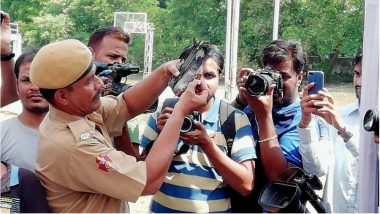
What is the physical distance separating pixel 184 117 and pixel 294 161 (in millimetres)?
521

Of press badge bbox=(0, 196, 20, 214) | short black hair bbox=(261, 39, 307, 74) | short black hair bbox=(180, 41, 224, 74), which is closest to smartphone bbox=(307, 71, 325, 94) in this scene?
short black hair bbox=(261, 39, 307, 74)

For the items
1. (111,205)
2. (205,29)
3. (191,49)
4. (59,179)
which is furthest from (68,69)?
(205,29)

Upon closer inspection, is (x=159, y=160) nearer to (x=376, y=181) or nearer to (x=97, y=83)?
(x=97, y=83)

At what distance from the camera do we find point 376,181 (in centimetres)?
134

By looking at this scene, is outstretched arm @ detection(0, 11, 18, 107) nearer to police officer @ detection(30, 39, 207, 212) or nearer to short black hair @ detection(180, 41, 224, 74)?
police officer @ detection(30, 39, 207, 212)

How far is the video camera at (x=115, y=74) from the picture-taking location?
184 centimetres

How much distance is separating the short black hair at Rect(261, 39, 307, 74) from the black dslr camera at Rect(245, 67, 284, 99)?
12 centimetres

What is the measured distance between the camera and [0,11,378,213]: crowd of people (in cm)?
130

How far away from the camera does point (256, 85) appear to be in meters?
1.67

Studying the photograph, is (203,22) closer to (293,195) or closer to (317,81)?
(317,81)

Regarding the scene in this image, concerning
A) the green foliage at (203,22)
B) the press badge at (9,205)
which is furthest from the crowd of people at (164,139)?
the green foliage at (203,22)

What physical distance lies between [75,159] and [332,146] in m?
1.02

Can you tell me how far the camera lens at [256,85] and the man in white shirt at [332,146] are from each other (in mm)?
143

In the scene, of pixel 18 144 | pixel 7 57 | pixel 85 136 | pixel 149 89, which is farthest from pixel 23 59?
pixel 85 136
